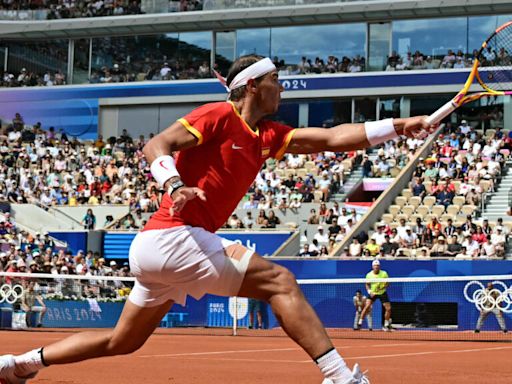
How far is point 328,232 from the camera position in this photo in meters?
27.1

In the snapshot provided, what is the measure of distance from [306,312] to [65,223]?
2761cm

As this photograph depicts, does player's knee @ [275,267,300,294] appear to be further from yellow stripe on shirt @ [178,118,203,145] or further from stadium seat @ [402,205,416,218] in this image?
stadium seat @ [402,205,416,218]

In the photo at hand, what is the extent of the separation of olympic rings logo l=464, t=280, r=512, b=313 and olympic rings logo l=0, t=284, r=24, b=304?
9.88 metres

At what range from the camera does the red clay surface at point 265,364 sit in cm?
938

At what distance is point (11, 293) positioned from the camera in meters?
22.1

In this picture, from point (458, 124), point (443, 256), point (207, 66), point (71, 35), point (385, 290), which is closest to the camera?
point (385, 290)

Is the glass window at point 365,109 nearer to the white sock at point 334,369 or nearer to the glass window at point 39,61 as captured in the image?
the glass window at point 39,61

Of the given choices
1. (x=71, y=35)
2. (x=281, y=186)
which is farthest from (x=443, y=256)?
(x=71, y=35)

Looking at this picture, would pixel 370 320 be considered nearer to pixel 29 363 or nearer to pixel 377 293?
pixel 377 293

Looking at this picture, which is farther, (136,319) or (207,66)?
(207,66)

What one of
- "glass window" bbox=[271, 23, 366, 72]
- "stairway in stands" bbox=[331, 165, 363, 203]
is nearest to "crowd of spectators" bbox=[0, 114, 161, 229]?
"stairway in stands" bbox=[331, 165, 363, 203]

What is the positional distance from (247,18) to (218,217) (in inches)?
1400

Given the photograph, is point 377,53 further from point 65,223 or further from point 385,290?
point 385,290

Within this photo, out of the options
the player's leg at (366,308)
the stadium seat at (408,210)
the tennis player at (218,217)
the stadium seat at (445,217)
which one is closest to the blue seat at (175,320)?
the player's leg at (366,308)
